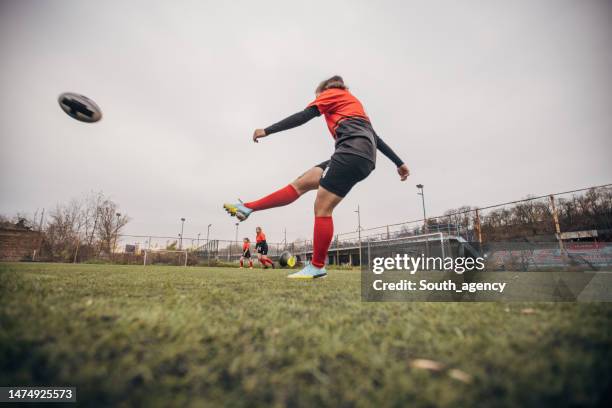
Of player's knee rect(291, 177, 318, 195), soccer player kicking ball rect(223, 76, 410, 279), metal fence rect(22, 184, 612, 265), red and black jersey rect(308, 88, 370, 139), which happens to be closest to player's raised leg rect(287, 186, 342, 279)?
soccer player kicking ball rect(223, 76, 410, 279)

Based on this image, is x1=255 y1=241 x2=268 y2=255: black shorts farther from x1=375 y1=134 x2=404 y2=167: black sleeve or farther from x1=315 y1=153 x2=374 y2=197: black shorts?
x1=315 y1=153 x2=374 y2=197: black shorts

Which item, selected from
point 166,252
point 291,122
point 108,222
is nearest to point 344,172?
point 291,122

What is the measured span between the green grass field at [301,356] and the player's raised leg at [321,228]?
180cm

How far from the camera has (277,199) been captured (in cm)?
326

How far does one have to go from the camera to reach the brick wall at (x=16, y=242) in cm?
2673

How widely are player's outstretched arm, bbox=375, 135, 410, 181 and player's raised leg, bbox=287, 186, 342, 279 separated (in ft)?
4.00

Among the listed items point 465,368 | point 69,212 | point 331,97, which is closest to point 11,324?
point 465,368

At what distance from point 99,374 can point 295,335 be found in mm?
528

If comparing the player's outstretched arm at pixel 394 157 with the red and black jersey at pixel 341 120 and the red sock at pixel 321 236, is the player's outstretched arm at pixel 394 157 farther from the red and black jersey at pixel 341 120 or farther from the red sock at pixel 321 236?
the red sock at pixel 321 236

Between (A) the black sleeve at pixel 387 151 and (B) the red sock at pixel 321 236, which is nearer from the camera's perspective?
(B) the red sock at pixel 321 236

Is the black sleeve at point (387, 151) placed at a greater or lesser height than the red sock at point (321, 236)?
greater

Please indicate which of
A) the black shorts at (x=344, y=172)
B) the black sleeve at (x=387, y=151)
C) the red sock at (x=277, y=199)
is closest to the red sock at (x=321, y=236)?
the black shorts at (x=344, y=172)

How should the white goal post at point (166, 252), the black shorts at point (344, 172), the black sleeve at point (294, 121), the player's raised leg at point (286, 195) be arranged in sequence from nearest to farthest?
the black shorts at point (344, 172) → the black sleeve at point (294, 121) → the player's raised leg at point (286, 195) → the white goal post at point (166, 252)

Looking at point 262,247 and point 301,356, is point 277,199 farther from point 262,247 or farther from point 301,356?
point 262,247
